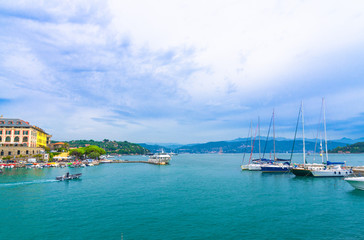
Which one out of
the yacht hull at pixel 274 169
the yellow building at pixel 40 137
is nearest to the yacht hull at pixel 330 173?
the yacht hull at pixel 274 169

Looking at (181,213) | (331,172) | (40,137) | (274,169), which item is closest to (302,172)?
(331,172)

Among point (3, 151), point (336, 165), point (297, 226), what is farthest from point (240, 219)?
point (3, 151)

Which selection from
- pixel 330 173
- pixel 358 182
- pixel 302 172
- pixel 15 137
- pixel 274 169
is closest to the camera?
pixel 358 182

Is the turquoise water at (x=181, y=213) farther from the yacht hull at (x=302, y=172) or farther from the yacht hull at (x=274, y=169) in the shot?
the yacht hull at (x=274, y=169)

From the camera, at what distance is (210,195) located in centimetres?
4047

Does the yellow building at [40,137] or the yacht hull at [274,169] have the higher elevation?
the yellow building at [40,137]

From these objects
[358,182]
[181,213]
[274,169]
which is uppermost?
[358,182]

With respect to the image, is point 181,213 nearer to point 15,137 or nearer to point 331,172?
point 331,172

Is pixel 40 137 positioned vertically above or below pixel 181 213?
above

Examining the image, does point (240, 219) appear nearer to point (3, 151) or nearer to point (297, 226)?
point (297, 226)

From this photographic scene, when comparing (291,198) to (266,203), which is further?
(291,198)

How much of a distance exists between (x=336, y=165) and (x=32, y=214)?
7275 centimetres

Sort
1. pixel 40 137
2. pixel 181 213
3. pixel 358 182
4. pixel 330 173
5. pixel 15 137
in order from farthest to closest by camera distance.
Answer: pixel 40 137 → pixel 15 137 → pixel 330 173 → pixel 358 182 → pixel 181 213

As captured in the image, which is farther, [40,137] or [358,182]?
[40,137]
